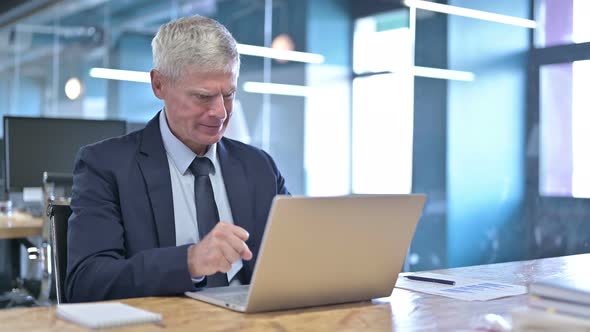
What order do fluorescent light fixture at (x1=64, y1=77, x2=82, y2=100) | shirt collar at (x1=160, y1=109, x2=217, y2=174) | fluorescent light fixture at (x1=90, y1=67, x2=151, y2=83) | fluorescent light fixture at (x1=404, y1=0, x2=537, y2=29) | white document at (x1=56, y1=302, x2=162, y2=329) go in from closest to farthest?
white document at (x1=56, y1=302, x2=162, y2=329) → shirt collar at (x1=160, y1=109, x2=217, y2=174) → fluorescent light fixture at (x1=404, y1=0, x2=537, y2=29) → fluorescent light fixture at (x1=90, y1=67, x2=151, y2=83) → fluorescent light fixture at (x1=64, y1=77, x2=82, y2=100)

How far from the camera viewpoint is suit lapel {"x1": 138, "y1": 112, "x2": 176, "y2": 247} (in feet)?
6.31

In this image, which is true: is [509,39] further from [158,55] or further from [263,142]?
[158,55]

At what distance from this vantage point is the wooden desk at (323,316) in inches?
53.6

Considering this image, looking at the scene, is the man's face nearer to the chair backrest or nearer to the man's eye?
the man's eye

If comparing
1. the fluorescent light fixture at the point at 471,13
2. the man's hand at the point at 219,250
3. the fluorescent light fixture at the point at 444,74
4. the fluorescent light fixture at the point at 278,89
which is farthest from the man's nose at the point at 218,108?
the fluorescent light fixture at the point at 278,89

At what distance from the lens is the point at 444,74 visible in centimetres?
502

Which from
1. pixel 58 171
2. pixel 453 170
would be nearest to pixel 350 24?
pixel 453 170

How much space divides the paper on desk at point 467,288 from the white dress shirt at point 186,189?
1.53ft

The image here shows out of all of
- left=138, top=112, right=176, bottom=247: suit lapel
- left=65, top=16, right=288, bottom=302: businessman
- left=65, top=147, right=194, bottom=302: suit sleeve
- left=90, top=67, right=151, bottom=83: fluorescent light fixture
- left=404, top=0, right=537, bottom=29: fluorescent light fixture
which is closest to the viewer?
left=65, top=147, right=194, bottom=302: suit sleeve

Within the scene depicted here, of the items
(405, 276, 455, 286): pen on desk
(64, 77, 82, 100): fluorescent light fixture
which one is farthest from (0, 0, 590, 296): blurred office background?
(405, 276, 455, 286): pen on desk

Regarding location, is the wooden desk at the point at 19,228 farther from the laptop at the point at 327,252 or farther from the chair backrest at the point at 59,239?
the laptop at the point at 327,252

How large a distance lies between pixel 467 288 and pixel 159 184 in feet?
2.67

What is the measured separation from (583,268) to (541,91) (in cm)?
235

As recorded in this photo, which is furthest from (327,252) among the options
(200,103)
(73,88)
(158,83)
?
(73,88)
